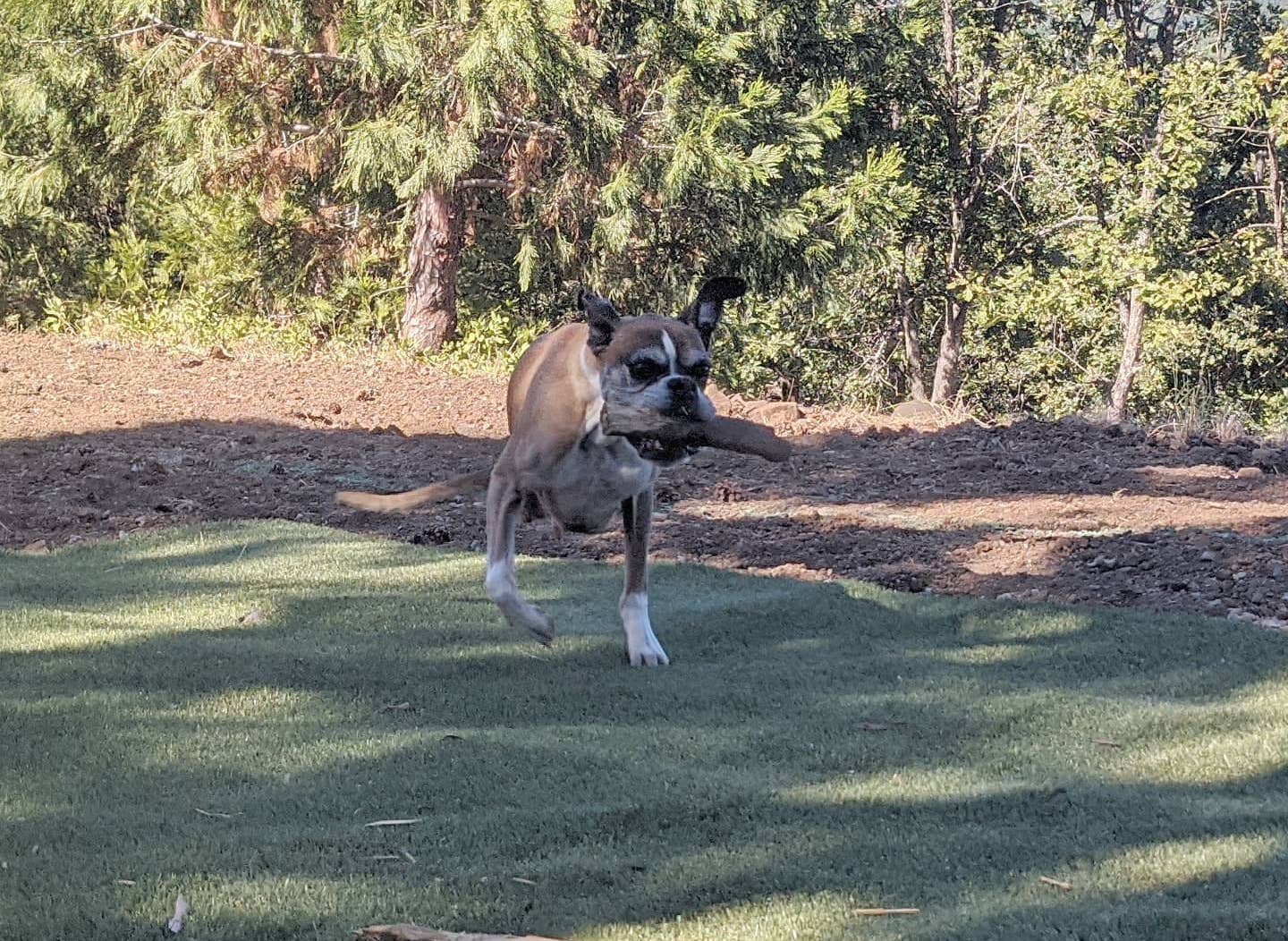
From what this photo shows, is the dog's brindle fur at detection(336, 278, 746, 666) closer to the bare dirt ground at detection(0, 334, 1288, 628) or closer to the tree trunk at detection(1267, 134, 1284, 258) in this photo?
the bare dirt ground at detection(0, 334, 1288, 628)

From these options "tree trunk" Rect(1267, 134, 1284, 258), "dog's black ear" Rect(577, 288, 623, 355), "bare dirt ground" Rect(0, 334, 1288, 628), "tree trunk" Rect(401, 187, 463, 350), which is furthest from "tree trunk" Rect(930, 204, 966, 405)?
"dog's black ear" Rect(577, 288, 623, 355)

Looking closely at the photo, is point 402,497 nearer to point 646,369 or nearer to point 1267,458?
point 646,369

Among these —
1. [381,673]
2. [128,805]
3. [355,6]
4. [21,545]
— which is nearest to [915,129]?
[355,6]

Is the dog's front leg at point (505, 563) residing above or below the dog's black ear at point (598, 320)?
below

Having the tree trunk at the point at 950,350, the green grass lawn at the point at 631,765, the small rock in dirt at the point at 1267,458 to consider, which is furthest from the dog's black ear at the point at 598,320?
the tree trunk at the point at 950,350

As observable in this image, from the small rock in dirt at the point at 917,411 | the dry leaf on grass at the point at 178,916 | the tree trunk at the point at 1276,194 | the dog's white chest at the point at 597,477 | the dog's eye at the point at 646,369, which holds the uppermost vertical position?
the tree trunk at the point at 1276,194

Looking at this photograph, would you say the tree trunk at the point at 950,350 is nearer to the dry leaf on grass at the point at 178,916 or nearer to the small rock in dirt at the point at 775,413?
the small rock in dirt at the point at 775,413

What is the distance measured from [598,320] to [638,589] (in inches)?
50.1

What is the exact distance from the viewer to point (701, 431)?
607 centimetres

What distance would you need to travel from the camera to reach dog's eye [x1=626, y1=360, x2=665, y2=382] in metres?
6.17

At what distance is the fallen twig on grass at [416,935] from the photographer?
12.2 ft

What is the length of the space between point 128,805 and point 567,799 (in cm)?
126

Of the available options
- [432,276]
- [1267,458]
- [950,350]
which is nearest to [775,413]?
[1267,458]

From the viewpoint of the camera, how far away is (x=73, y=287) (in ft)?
68.0
